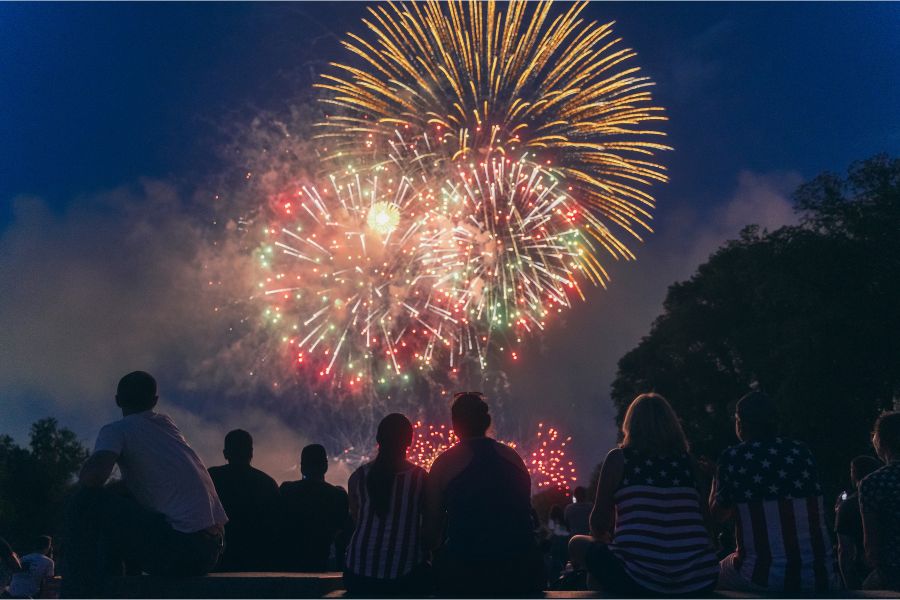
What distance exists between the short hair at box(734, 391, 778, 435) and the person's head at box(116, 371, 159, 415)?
4240mm

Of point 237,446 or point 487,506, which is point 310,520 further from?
point 487,506

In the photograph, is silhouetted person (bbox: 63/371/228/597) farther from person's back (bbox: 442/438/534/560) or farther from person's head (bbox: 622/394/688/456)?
person's head (bbox: 622/394/688/456)

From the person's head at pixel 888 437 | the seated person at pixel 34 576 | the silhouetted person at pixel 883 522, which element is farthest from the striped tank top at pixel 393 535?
the seated person at pixel 34 576

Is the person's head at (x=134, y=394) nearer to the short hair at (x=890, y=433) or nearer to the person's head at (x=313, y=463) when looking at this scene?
the person's head at (x=313, y=463)

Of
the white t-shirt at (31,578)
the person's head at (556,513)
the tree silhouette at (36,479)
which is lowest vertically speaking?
the white t-shirt at (31,578)

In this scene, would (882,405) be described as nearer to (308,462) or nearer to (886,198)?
(886,198)

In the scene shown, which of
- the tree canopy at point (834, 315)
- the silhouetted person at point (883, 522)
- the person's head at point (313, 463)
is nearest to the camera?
the silhouetted person at point (883, 522)

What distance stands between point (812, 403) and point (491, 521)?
2627 centimetres

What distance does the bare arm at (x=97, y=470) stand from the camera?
5.57m

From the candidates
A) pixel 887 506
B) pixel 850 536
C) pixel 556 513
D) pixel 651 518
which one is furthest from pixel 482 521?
pixel 556 513

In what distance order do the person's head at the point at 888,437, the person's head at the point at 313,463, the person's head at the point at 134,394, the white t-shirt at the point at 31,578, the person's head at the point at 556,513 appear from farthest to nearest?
the white t-shirt at the point at 31,578 < the person's head at the point at 556,513 < the person's head at the point at 313,463 < the person's head at the point at 888,437 < the person's head at the point at 134,394

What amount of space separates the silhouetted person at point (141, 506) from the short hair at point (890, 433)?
5.35 meters

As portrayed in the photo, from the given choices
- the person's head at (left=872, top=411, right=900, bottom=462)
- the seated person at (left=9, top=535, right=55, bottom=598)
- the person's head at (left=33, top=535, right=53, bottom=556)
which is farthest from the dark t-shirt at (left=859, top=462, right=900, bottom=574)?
the person's head at (left=33, top=535, right=53, bottom=556)

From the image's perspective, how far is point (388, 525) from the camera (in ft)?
20.2
